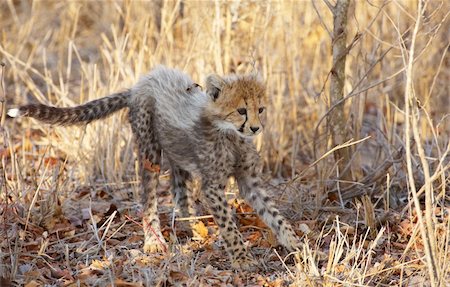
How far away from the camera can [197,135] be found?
171 inches

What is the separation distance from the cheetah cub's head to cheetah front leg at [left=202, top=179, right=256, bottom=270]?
0.34m

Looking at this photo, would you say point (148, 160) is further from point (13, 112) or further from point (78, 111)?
point (13, 112)

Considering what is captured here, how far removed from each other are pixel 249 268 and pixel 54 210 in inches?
50.4

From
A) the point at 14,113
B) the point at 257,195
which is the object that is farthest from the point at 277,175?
the point at 14,113

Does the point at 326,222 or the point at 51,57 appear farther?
the point at 51,57

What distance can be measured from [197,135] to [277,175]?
62.7 inches

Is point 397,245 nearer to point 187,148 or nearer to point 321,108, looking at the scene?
point 187,148

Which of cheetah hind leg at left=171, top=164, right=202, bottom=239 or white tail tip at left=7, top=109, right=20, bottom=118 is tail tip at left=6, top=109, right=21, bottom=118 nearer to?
white tail tip at left=7, top=109, right=20, bottom=118

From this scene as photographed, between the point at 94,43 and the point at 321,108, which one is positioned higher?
the point at 94,43

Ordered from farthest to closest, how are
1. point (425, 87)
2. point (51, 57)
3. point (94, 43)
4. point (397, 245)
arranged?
point (94, 43) < point (51, 57) < point (425, 87) < point (397, 245)

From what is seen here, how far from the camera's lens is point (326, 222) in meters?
4.48

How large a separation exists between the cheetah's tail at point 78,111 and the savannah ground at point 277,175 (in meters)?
0.22

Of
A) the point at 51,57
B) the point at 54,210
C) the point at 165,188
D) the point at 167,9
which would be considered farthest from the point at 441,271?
the point at 51,57

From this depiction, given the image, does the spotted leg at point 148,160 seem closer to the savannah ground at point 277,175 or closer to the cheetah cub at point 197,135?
the cheetah cub at point 197,135
